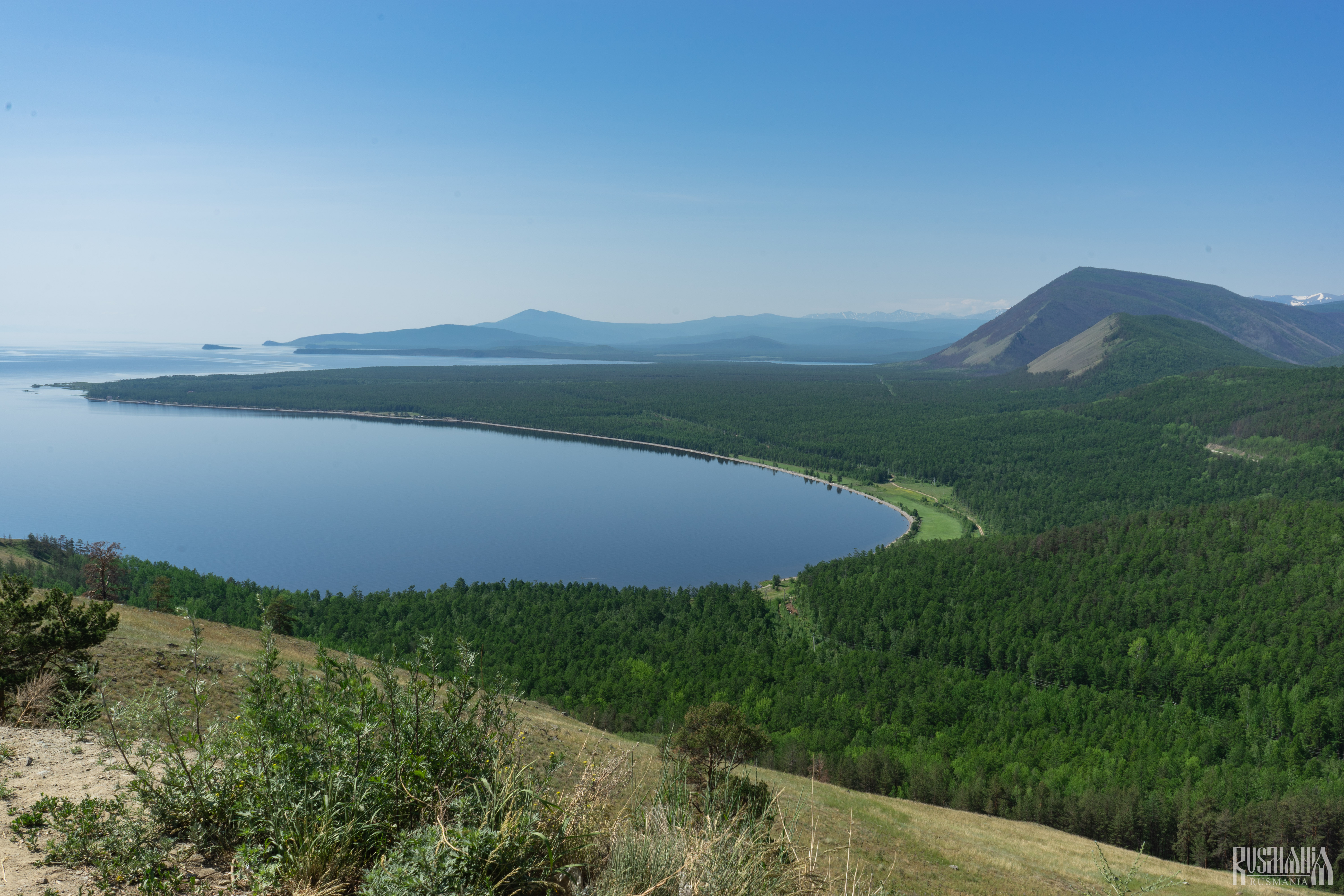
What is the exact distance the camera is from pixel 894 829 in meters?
30.9

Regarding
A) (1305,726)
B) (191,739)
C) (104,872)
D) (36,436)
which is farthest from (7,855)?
(36,436)

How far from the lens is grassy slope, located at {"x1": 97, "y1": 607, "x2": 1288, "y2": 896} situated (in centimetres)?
2367

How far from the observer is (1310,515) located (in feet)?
277

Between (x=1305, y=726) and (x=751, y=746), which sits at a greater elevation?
(x=751, y=746)

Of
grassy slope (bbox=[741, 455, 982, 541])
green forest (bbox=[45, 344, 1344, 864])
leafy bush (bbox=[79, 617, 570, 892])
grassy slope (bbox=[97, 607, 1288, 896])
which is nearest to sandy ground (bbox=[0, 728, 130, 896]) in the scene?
leafy bush (bbox=[79, 617, 570, 892])

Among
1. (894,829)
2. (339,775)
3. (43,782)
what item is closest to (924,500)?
(894,829)

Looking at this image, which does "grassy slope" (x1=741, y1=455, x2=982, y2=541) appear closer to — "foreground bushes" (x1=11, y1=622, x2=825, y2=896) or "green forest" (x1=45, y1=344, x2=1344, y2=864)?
"green forest" (x1=45, y1=344, x2=1344, y2=864)

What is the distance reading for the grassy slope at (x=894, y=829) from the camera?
23.7 m

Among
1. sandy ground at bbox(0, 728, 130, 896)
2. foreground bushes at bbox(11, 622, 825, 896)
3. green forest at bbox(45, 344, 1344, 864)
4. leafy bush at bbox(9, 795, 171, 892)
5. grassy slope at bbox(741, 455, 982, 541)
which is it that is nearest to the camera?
foreground bushes at bbox(11, 622, 825, 896)

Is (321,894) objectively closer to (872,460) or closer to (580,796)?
(580,796)

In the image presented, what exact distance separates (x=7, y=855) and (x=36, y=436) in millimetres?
251907

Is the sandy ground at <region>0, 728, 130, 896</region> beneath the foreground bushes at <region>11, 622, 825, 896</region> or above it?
beneath

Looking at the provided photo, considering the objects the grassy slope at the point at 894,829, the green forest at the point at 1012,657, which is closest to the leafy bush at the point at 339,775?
the grassy slope at the point at 894,829

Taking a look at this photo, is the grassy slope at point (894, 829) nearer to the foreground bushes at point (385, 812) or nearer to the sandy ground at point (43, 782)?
the sandy ground at point (43, 782)
